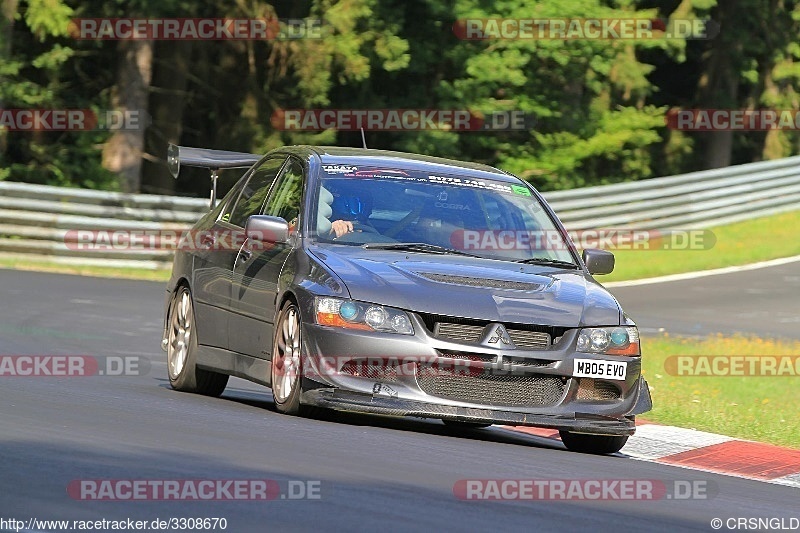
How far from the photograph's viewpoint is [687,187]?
31484 millimetres

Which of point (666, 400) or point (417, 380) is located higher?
point (417, 380)

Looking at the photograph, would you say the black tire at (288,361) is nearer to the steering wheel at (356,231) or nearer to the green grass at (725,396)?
the steering wheel at (356,231)

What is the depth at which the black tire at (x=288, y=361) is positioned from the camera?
9.96m

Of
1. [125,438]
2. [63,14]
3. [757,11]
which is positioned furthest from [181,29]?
[125,438]

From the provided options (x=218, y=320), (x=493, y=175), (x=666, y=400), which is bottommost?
(x=666, y=400)

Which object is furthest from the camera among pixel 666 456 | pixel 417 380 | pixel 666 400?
pixel 666 400

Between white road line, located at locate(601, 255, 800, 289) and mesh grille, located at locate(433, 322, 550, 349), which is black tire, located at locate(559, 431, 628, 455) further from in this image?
white road line, located at locate(601, 255, 800, 289)

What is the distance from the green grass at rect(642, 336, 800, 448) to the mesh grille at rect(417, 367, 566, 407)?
259cm

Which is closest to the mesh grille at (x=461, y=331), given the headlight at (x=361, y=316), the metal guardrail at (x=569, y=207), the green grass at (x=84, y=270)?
the headlight at (x=361, y=316)

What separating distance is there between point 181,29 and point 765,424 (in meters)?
21.4

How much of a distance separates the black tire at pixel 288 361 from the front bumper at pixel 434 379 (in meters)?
0.13

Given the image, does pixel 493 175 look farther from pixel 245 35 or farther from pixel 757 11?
pixel 757 11

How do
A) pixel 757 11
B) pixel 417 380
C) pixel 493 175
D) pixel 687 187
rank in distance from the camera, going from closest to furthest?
pixel 417 380 < pixel 493 175 < pixel 687 187 < pixel 757 11

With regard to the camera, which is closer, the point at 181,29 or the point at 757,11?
the point at 181,29
